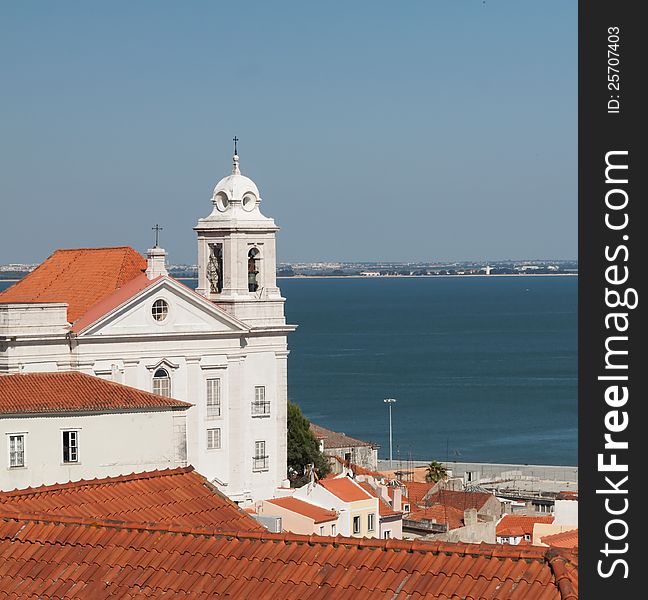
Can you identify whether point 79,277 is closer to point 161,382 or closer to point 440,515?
point 161,382

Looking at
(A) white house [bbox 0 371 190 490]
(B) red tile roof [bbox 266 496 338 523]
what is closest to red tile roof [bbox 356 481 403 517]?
(B) red tile roof [bbox 266 496 338 523]

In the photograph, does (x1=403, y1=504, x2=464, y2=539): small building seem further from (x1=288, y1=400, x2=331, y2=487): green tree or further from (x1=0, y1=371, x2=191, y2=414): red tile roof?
(x1=0, y1=371, x2=191, y2=414): red tile roof

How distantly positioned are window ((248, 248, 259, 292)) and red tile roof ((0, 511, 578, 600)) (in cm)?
3512

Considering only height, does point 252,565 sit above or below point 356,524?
above

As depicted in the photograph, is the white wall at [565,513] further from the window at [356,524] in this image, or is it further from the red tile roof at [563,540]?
the red tile roof at [563,540]

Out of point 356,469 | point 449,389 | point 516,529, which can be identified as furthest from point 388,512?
point 449,389

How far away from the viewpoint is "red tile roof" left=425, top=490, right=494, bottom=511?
1907 inches

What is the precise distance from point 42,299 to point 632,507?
38.2 metres

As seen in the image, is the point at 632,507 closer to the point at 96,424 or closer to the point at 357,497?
the point at 96,424

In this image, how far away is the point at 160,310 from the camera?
44156 millimetres

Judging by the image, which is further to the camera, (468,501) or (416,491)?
(416,491)

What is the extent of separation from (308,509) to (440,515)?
21.8ft

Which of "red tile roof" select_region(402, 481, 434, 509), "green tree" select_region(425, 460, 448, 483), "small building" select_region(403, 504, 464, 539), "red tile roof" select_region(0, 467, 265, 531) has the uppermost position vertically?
"red tile roof" select_region(0, 467, 265, 531)

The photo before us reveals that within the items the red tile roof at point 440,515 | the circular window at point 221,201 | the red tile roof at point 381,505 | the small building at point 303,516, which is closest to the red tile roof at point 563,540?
the small building at point 303,516
